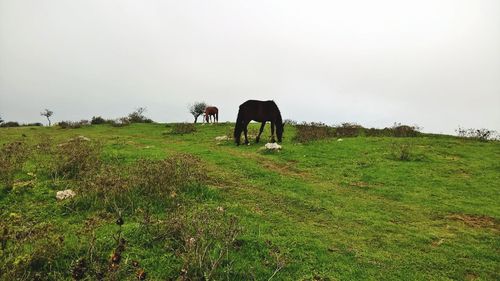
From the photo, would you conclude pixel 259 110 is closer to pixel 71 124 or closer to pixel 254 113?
pixel 254 113

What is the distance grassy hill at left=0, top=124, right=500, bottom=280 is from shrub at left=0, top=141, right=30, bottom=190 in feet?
0.87

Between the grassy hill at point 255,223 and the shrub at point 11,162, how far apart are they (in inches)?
10.5

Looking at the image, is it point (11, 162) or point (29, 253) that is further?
point (11, 162)

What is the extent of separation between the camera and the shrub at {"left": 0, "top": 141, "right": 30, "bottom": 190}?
470 inches

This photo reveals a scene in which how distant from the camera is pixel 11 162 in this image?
551 inches

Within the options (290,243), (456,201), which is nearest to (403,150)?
(456,201)

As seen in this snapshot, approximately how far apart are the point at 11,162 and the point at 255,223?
973 centimetres

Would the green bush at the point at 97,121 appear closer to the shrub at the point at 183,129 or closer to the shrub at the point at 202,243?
the shrub at the point at 183,129

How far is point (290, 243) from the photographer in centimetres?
895

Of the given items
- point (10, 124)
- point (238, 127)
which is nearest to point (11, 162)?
point (238, 127)

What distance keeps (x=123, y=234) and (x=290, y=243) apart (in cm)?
377

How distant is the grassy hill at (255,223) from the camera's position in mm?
7512

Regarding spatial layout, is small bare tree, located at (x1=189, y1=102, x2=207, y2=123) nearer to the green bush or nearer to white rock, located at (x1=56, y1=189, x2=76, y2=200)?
the green bush

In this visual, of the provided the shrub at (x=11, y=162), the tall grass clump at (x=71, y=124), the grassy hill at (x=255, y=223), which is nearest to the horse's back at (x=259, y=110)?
the grassy hill at (x=255, y=223)
